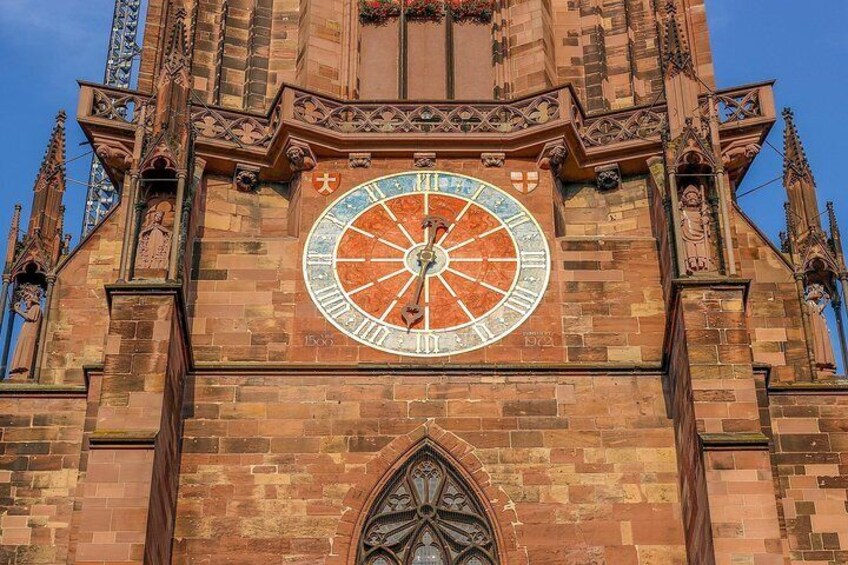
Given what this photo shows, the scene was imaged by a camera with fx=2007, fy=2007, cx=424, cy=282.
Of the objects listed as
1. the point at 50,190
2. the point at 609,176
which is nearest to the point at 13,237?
the point at 50,190

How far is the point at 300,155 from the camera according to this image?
72.4 feet

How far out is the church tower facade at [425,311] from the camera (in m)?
18.8

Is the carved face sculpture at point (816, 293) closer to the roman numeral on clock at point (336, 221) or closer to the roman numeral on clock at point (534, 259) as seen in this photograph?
the roman numeral on clock at point (534, 259)

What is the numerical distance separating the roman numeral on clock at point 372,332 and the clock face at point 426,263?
10mm

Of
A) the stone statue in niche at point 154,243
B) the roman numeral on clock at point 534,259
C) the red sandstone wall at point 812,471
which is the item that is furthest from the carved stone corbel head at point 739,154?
the stone statue in niche at point 154,243

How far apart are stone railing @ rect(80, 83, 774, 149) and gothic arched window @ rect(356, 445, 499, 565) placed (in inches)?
173

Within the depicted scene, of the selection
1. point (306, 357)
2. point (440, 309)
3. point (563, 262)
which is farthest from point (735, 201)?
point (306, 357)

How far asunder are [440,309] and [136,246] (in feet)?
11.0

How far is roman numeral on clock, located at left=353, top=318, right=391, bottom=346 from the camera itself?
20.7m

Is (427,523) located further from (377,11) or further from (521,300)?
(377,11)

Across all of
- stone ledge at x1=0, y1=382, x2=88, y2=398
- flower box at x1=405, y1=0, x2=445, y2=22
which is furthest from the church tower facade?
flower box at x1=405, y1=0, x2=445, y2=22

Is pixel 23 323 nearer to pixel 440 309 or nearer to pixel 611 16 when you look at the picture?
pixel 440 309

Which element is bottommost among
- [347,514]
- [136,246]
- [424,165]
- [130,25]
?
[347,514]

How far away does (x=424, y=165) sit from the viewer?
22219 millimetres
